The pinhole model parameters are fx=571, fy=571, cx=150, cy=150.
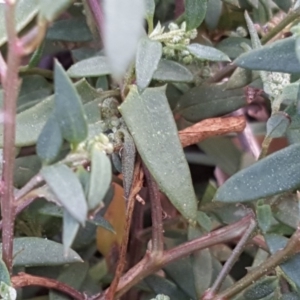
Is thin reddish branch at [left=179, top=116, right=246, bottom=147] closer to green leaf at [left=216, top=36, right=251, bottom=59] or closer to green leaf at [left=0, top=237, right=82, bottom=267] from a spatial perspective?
green leaf at [left=216, top=36, right=251, bottom=59]

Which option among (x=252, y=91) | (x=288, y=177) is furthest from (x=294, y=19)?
(x=288, y=177)

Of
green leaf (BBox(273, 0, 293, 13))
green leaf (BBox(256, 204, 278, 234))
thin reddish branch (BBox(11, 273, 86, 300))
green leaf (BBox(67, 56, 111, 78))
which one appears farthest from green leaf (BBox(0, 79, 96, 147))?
green leaf (BBox(273, 0, 293, 13))

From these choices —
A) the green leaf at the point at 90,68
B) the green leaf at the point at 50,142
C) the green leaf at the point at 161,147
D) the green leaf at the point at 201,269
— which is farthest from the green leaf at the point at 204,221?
the green leaf at the point at 50,142

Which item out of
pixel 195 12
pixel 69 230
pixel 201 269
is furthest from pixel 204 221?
pixel 69 230

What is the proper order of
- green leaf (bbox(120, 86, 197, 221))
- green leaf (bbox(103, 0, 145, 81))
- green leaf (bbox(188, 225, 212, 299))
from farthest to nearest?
1. green leaf (bbox(188, 225, 212, 299))
2. green leaf (bbox(120, 86, 197, 221))
3. green leaf (bbox(103, 0, 145, 81))

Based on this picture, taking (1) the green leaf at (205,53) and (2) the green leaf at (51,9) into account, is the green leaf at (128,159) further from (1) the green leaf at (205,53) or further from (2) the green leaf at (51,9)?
(2) the green leaf at (51,9)

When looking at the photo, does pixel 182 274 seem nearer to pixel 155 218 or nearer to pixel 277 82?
pixel 155 218
